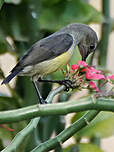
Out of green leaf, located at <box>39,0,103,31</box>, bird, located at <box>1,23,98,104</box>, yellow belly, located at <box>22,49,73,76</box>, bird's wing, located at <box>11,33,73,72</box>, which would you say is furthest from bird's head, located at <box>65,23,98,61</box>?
green leaf, located at <box>39,0,103,31</box>

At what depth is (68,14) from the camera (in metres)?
2.54

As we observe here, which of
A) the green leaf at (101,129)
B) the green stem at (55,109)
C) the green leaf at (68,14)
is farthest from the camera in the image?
the green leaf at (68,14)

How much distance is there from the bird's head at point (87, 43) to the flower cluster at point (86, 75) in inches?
26.3

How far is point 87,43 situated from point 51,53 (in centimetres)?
31

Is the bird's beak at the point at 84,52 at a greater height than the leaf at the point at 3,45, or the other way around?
the leaf at the point at 3,45

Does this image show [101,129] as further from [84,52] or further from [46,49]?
[46,49]

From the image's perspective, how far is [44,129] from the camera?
238 cm

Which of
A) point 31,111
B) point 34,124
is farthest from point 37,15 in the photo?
point 31,111

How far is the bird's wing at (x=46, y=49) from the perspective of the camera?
1.74m

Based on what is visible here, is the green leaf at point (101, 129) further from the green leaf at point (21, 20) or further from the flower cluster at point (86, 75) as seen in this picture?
the flower cluster at point (86, 75)

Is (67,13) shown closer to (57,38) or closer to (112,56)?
(57,38)

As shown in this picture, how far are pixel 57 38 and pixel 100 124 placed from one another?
55 cm

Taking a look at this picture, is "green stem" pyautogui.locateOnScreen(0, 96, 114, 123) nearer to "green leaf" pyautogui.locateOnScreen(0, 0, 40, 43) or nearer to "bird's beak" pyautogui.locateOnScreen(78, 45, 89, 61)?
"bird's beak" pyautogui.locateOnScreen(78, 45, 89, 61)

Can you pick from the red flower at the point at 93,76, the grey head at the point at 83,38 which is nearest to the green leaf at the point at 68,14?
the grey head at the point at 83,38
